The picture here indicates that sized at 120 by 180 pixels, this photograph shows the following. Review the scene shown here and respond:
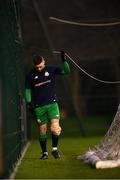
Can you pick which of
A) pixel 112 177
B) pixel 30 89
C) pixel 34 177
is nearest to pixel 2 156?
pixel 34 177

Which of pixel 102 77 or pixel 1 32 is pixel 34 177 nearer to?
pixel 1 32

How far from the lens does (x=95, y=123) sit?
27.1 meters

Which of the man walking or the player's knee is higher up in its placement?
the man walking

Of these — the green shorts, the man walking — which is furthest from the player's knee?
the green shorts

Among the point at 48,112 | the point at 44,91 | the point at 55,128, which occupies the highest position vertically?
the point at 44,91

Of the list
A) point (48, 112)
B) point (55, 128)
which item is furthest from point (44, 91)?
point (55, 128)

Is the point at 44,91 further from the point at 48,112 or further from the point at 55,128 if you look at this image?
the point at 55,128

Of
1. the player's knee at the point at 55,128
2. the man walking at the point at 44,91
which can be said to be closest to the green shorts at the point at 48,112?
the man walking at the point at 44,91

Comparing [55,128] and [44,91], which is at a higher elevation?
[44,91]

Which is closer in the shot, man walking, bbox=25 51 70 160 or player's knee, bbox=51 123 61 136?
man walking, bbox=25 51 70 160

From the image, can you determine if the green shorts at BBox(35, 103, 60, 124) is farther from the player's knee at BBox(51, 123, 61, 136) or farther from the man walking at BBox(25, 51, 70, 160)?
the player's knee at BBox(51, 123, 61, 136)

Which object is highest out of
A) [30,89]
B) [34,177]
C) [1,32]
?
[1,32]

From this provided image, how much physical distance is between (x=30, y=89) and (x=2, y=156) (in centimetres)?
316

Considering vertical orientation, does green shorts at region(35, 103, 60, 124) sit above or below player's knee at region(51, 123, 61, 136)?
above
